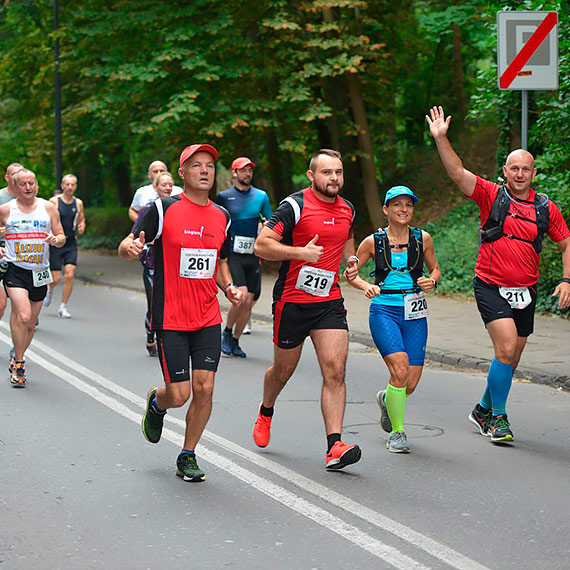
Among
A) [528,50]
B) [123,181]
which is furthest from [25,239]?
[123,181]

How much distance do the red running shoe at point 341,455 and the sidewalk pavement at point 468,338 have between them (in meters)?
3.81

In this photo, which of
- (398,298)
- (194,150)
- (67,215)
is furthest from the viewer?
(67,215)

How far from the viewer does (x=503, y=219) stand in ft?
23.7

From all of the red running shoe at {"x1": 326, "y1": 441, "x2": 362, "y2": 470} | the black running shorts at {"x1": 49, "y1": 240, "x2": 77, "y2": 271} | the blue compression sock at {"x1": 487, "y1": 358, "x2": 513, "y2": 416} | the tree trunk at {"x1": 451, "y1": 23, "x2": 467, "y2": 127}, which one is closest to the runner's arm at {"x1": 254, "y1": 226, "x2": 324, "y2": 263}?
the red running shoe at {"x1": 326, "y1": 441, "x2": 362, "y2": 470}

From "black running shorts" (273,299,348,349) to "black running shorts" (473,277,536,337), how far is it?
1199 millimetres

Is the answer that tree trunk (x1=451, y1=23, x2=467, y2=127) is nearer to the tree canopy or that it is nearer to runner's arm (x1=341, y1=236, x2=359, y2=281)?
the tree canopy

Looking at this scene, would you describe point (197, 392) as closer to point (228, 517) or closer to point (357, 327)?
point (228, 517)

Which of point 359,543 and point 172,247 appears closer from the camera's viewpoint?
point 359,543

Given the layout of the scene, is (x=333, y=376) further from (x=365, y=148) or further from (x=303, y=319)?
(x=365, y=148)

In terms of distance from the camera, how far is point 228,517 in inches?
211

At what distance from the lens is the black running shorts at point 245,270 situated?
11539 mm

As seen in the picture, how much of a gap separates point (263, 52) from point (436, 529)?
59.9 ft

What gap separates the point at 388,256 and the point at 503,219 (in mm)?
838

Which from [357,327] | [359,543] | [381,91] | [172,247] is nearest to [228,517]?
[359,543]
